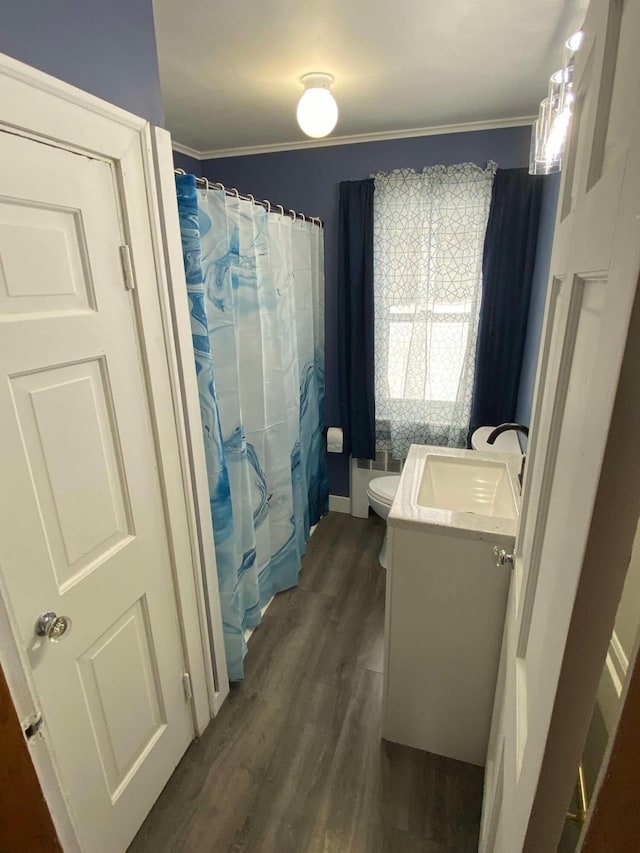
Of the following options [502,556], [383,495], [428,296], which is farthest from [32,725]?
[428,296]

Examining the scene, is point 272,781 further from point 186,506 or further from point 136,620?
point 186,506

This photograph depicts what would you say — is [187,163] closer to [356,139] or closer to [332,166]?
[332,166]

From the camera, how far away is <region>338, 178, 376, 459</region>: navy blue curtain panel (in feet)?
8.64

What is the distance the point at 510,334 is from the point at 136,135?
2052 mm

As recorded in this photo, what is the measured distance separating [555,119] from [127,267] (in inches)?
51.6

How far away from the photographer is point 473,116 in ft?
7.44

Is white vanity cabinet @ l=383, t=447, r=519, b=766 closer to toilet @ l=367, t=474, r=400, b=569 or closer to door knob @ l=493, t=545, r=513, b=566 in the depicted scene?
door knob @ l=493, t=545, r=513, b=566

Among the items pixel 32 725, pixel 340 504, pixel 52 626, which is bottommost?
pixel 340 504

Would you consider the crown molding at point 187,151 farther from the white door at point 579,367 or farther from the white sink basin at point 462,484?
the white door at point 579,367

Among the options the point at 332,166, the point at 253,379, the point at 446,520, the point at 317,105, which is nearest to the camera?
the point at 446,520

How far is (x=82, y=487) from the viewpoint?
3.61 ft

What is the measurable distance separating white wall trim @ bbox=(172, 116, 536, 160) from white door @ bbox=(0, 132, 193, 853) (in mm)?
1908

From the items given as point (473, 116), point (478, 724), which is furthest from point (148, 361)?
point (473, 116)

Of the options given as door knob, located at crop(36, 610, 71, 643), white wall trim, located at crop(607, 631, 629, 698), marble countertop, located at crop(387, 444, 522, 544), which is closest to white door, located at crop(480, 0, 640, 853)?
white wall trim, located at crop(607, 631, 629, 698)
